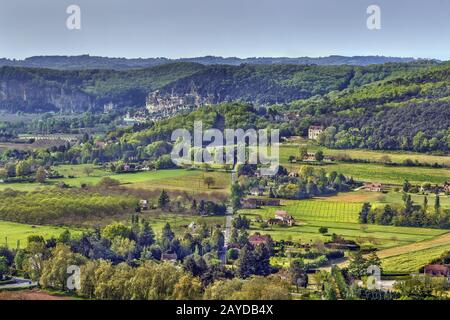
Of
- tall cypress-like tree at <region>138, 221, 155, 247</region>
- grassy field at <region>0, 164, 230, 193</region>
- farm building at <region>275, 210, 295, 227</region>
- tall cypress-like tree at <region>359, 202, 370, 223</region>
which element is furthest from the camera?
grassy field at <region>0, 164, 230, 193</region>

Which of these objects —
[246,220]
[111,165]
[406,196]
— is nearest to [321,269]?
[246,220]

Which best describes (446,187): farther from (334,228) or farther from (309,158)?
(309,158)

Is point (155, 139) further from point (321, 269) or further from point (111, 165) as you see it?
point (321, 269)

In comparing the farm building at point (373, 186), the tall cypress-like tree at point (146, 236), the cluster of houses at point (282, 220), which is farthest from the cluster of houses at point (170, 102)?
the tall cypress-like tree at point (146, 236)

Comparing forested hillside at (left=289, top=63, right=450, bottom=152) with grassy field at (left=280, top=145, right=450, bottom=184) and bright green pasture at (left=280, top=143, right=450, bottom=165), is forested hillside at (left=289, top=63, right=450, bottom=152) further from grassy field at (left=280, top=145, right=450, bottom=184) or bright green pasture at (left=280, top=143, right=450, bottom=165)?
grassy field at (left=280, top=145, right=450, bottom=184)

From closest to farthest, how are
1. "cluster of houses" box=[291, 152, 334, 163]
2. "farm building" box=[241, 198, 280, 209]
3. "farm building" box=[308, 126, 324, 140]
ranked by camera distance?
"farm building" box=[241, 198, 280, 209] → "cluster of houses" box=[291, 152, 334, 163] → "farm building" box=[308, 126, 324, 140]

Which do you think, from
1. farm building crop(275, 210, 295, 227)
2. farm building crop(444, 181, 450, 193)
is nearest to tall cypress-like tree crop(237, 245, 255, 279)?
farm building crop(275, 210, 295, 227)

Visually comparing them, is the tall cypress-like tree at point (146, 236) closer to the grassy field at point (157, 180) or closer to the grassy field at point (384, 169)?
the grassy field at point (157, 180)
